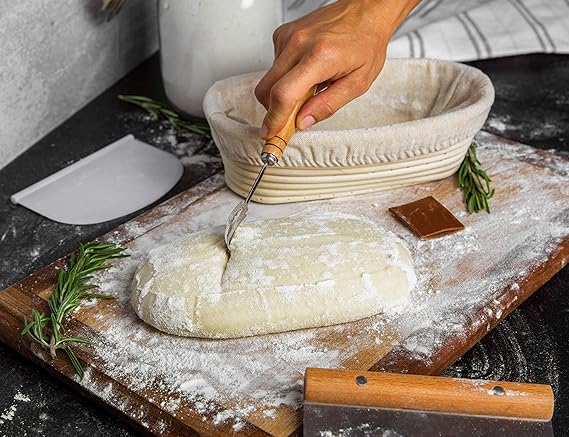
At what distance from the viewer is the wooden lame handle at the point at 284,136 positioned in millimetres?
1208

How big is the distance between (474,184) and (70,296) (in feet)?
2.21

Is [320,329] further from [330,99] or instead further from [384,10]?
[384,10]

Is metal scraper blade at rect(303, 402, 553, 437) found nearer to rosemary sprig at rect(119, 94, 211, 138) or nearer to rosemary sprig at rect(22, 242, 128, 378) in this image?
rosemary sprig at rect(22, 242, 128, 378)

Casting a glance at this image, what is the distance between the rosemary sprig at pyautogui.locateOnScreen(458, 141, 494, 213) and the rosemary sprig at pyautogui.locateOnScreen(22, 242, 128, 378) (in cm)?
55

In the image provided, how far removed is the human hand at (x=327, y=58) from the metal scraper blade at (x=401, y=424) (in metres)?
0.41

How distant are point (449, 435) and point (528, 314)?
0.35 metres

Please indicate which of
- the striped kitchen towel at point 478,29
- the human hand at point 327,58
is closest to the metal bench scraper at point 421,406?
the human hand at point 327,58

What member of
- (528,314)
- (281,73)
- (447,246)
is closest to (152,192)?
(281,73)

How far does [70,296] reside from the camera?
3.89ft

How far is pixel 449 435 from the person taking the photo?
979 millimetres

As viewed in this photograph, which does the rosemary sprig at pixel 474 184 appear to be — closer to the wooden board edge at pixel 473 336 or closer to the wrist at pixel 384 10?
the wooden board edge at pixel 473 336

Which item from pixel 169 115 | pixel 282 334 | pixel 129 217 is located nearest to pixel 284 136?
pixel 282 334

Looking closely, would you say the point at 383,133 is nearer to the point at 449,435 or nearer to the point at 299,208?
the point at 299,208

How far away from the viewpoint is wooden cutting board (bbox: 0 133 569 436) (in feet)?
3.44
